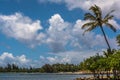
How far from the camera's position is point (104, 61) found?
7788cm

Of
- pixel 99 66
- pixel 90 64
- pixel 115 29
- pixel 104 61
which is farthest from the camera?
pixel 90 64

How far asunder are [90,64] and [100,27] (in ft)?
81.8

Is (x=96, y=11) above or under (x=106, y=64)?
above

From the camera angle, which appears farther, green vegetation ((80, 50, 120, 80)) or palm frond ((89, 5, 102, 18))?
palm frond ((89, 5, 102, 18))

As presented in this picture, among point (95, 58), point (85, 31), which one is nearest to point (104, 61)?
point (85, 31)

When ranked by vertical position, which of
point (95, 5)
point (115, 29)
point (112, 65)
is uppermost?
point (95, 5)

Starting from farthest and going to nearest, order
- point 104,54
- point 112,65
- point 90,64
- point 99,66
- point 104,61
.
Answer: point 104,54 → point 90,64 → point 99,66 → point 104,61 → point 112,65

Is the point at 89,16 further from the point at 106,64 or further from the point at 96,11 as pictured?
the point at 106,64

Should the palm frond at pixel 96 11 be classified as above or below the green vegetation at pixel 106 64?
above

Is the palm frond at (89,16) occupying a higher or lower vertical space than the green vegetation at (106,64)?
higher

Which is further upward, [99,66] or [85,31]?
[85,31]

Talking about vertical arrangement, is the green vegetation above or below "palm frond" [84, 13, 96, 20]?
below

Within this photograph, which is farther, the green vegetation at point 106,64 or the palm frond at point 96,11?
the palm frond at point 96,11

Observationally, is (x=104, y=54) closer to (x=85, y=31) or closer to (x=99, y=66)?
(x=99, y=66)
